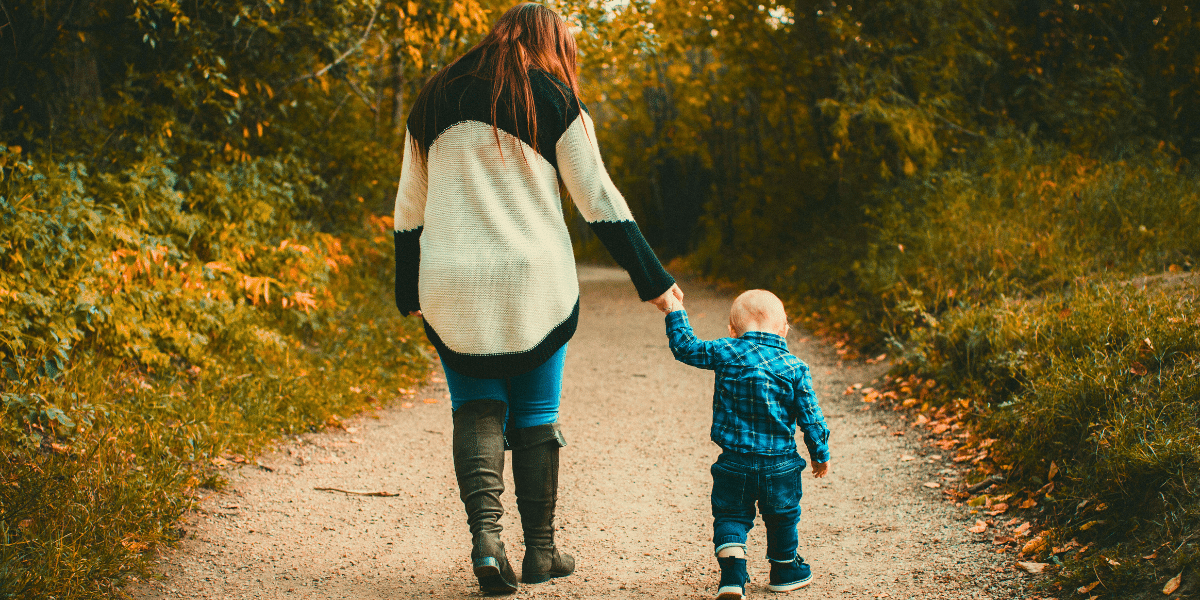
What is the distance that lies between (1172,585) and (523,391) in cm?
219

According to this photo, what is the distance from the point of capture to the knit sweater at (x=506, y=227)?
2.51 meters

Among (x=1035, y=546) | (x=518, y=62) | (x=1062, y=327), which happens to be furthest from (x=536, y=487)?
(x=1062, y=327)

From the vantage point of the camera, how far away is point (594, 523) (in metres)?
3.63

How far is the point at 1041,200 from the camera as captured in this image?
275 inches

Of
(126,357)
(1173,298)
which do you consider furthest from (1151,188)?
(126,357)

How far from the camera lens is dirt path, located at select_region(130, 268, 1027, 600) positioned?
116 inches

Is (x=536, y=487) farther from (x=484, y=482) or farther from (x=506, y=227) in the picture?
(x=506, y=227)

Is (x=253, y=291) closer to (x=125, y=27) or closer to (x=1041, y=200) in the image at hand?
(x=125, y=27)

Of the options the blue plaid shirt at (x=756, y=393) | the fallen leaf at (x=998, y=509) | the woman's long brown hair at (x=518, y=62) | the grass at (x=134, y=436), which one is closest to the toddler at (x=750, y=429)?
the blue plaid shirt at (x=756, y=393)

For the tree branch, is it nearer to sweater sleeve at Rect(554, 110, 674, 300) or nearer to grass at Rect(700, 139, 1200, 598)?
sweater sleeve at Rect(554, 110, 674, 300)

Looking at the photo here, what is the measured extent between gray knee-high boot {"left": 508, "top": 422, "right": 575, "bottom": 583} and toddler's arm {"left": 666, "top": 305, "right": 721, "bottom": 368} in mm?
503

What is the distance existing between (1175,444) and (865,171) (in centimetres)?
729

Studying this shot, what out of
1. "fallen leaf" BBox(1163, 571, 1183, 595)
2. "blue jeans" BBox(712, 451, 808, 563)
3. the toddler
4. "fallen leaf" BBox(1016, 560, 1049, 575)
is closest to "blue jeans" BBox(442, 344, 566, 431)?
the toddler

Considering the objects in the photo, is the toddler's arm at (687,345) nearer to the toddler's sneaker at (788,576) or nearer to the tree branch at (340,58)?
the toddler's sneaker at (788,576)
